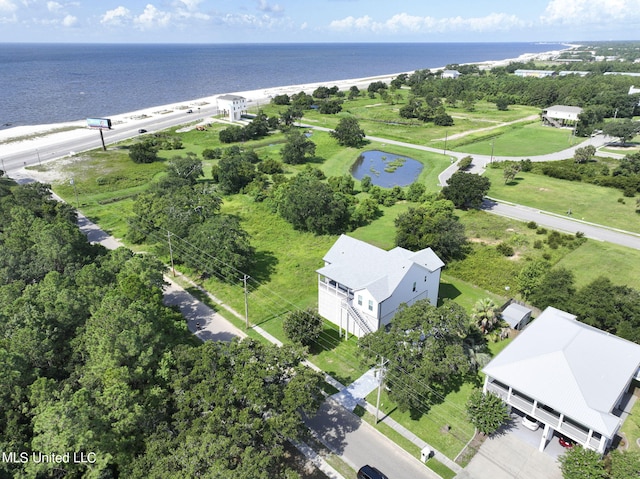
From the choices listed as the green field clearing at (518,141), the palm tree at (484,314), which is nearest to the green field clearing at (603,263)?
the palm tree at (484,314)

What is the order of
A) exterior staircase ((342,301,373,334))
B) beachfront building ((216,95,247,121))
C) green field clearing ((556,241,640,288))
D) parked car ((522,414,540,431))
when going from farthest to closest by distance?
beachfront building ((216,95,247,121))
green field clearing ((556,241,640,288))
exterior staircase ((342,301,373,334))
parked car ((522,414,540,431))

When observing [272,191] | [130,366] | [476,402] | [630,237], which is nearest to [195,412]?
[130,366]

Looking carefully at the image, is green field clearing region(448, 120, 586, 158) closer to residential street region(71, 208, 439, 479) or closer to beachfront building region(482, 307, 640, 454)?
beachfront building region(482, 307, 640, 454)

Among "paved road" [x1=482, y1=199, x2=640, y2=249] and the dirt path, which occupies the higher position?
the dirt path

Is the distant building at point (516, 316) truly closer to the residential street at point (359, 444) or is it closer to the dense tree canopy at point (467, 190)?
the residential street at point (359, 444)

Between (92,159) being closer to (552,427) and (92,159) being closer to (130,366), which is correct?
(130,366)

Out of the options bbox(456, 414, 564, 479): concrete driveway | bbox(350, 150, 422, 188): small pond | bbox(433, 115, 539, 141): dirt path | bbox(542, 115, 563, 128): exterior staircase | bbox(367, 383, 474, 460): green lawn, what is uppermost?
bbox(542, 115, 563, 128): exterior staircase

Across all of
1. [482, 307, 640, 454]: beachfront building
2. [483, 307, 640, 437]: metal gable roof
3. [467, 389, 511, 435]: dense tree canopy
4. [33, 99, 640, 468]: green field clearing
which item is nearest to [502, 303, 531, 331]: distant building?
[33, 99, 640, 468]: green field clearing
